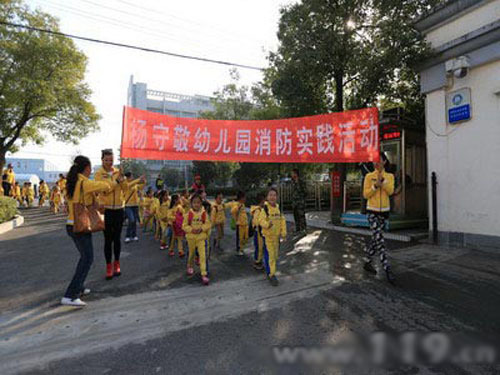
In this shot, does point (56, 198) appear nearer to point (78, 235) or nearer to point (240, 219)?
point (240, 219)

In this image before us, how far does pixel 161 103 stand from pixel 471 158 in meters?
66.5

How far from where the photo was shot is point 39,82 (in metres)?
14.4

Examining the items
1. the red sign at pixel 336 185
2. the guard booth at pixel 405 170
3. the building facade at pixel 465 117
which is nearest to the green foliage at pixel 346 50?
the building facade at pixel 465 117

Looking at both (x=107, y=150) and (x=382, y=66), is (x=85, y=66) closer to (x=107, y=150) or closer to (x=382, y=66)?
(x=107, y=150)

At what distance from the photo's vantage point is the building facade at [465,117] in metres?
6.11

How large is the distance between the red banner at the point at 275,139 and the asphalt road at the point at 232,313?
244cm

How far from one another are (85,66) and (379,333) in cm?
2036

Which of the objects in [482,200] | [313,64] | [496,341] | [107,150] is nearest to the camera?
[496,341]

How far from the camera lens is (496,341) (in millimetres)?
2719

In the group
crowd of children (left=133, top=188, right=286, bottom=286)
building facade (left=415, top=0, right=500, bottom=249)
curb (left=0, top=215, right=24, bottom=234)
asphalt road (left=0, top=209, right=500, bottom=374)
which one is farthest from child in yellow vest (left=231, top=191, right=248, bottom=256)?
curb (left=0, top=215, right=24, bottom=234)

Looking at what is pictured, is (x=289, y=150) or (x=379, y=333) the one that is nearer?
(x=379, y=333)

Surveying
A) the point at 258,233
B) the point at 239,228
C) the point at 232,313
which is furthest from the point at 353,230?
the point at 232,313

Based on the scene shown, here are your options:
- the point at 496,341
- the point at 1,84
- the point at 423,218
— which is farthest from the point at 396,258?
the point at 1,84

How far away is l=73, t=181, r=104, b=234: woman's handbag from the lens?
3496 millimetres
